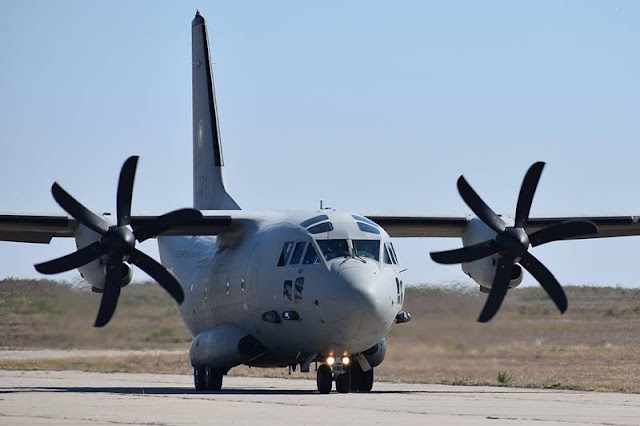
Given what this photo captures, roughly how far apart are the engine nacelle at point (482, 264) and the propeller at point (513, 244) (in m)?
1.02

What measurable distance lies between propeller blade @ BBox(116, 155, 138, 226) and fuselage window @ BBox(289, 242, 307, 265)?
3126 mm

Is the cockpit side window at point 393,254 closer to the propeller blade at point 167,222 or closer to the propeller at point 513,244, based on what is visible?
the propeller at point 513,244

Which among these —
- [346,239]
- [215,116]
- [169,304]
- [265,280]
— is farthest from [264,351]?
[169,304]

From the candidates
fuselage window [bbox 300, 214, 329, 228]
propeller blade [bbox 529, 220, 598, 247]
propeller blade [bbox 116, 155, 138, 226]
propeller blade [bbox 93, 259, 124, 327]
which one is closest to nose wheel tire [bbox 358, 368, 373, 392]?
fuselage window [bbox 300, 214, 329, 228]

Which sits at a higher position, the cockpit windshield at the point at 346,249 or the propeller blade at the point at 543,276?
the cockpit windshield at the point at 346,249

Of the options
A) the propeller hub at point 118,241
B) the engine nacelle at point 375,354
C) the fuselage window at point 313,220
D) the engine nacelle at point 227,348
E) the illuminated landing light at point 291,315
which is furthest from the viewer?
the engine nacelle at point 375,354

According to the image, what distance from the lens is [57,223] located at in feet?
84.1

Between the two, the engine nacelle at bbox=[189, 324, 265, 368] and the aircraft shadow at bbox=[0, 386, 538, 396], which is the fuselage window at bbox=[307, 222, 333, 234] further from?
the aircraft shadow at bbox=[0, 386, 538, 396]

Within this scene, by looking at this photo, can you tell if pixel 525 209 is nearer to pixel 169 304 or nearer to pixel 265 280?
pixel 265 280

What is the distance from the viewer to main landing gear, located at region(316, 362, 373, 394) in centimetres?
2361

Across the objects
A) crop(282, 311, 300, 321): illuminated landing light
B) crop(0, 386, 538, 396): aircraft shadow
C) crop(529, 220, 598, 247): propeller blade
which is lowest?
crop(0, 386, 538, 396): aircraft shadow

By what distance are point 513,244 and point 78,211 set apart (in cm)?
820

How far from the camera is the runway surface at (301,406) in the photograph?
1686 centimetres

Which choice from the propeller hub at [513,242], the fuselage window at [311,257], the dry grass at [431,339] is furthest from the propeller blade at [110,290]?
the propeller hub at [513,242]
